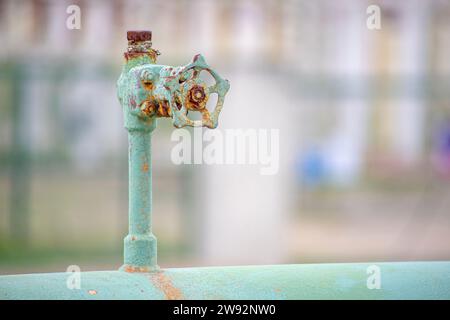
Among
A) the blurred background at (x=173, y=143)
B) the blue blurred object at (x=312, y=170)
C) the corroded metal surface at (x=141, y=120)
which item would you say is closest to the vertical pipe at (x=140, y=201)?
the corroded metal surface at (x=141, y=120)

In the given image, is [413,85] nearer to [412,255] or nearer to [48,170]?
[412,255]

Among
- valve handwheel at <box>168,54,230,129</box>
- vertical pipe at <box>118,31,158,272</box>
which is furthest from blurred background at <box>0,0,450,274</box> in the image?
valve handwheel at <box>168,54,230,129</box>

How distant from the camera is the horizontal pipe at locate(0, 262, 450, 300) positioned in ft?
7.50

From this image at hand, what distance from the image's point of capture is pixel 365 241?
32.6 ft

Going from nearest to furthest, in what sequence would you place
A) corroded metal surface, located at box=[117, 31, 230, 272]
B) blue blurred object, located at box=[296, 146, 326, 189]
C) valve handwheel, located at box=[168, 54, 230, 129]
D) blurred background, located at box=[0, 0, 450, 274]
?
1. valve handwheel, located at box=[168, 54, 230, 129]
2. corroded metal surface, located at box=[117, 31, 230, 272]
3. blurred background, located at box=[0, 0, 450, 274]
4. blue blurred object, located at box=[296, 146, 326, 189]

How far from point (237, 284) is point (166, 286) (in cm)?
16

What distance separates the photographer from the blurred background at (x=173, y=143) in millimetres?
8125

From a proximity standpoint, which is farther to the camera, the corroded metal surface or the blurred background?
the blurred background

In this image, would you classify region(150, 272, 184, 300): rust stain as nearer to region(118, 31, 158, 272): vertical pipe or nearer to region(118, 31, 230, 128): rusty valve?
region(118, 31, 158, 272): vertical pipe

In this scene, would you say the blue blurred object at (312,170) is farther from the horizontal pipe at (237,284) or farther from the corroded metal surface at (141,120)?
the corroded metal surface at (141,120)

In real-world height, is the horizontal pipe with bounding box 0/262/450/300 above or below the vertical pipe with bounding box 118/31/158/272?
below

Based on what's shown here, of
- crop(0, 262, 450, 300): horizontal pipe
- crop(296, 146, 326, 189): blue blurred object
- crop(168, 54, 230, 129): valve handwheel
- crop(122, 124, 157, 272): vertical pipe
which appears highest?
crop(168, 54, 230, 129): valve handwheel

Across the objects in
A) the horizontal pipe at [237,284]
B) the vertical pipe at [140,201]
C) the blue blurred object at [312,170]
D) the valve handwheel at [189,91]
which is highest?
the valve handwheel at [189,91]
